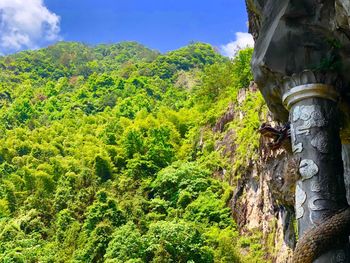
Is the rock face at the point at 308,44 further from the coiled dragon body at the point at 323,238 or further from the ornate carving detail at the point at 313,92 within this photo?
the coiled dragon body at the point at 323,238

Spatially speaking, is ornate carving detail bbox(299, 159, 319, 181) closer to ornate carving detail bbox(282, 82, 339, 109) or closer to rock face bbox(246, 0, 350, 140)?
ornate carving detail bbox(282, 82, 339, 109)

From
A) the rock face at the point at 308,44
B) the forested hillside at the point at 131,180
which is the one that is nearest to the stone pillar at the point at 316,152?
the rock face at the point at 308,44

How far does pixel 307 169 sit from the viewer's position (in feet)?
10.3

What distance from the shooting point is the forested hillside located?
588 inches

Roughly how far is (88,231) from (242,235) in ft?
17.8

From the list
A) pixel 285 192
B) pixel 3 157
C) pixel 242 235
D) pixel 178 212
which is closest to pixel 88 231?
pixel 178 212

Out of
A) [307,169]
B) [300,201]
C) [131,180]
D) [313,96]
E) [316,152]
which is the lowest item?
[300,201]

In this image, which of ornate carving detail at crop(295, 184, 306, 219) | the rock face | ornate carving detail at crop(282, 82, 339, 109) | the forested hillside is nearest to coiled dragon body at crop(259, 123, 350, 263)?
ornate carving detail at crop(295, 184, 306, 219)

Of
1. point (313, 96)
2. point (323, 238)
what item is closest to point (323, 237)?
point (323, 238)

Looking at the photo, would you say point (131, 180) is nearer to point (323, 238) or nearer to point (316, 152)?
point (316, 152)

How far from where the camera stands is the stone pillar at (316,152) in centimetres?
305

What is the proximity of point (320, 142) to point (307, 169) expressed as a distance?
0.62 feet

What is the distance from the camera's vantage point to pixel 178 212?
18.2 meters

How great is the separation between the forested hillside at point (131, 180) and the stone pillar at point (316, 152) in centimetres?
1101
